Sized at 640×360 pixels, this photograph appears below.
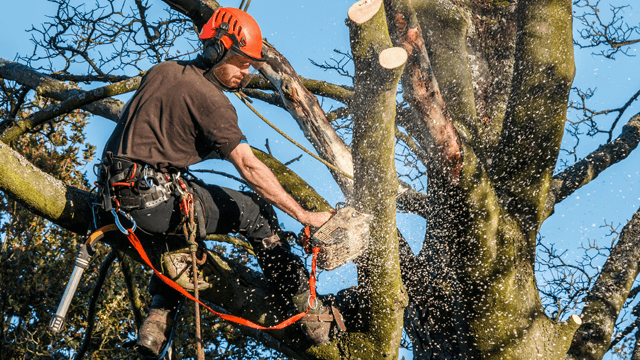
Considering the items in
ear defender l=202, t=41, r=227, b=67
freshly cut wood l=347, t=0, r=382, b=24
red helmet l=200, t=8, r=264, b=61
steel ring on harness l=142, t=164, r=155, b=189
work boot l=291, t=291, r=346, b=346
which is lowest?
work boot l=291, t=291, r=346, b=346

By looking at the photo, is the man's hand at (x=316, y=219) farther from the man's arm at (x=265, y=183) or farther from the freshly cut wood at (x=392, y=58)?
the freshly cut wood at (x=392, y=58)

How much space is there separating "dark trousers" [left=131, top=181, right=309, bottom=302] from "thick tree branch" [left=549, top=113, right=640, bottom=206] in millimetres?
2568

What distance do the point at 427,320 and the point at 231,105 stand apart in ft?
7.44

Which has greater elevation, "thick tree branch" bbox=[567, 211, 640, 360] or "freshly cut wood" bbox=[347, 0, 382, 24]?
"freshly cut wood" bbox=[347, 0, 382, 24]

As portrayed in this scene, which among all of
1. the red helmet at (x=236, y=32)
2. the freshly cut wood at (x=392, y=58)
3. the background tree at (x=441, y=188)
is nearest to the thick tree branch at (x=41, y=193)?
the background tree at (x=441, y=188)

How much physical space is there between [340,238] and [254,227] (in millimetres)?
547

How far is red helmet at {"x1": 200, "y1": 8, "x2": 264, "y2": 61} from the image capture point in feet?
9.16

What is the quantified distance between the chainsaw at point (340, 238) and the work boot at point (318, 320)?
0.26 metres

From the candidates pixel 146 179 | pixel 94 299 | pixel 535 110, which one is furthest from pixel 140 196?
pixel 535 110

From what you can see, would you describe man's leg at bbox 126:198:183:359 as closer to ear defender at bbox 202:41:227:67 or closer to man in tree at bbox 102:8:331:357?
man in tree at bbox 102:8:331:357

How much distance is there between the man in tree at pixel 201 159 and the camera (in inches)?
98.6

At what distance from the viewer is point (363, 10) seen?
112 inches

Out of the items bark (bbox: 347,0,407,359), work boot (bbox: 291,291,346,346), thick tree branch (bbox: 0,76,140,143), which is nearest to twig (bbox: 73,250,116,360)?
thick tree branch (bbox: 0,76,140,143)

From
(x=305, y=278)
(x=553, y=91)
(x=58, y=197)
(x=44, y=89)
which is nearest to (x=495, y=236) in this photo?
(x=553, y=91)
